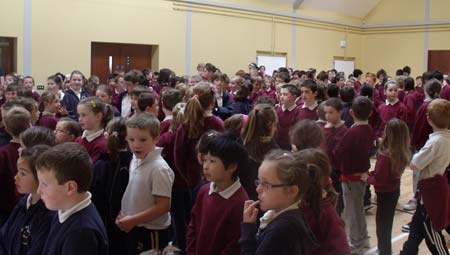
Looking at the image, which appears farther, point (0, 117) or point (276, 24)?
point (276, 24)

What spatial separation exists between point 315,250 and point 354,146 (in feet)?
7.61

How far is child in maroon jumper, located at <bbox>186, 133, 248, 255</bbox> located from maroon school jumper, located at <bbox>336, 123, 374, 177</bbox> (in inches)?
75.2

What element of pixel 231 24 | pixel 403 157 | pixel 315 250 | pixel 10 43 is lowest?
pixel 315 250

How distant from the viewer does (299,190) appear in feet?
7.55

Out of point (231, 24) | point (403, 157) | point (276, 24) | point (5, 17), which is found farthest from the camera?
point (276, 24)

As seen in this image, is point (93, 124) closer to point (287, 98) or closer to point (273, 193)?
point (273, 193)

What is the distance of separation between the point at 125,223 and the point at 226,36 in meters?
11.2

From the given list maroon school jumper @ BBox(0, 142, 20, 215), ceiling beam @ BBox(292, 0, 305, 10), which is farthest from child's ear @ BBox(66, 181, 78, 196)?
ceiling beam @ BBox(292, 0, 305, 10)

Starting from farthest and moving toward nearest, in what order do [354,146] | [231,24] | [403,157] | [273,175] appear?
1. [231,24]
2. [354,146]
3. [403,157]
4. [273,175]

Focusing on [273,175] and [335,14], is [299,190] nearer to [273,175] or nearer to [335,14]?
[273,175]

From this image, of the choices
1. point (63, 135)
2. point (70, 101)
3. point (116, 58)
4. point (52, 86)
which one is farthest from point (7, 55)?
point (63, 135)

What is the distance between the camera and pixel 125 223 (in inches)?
124

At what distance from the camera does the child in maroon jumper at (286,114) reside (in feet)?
18.6

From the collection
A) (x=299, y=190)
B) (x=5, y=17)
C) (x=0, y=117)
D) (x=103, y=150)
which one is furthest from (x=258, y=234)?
(x=5, y=17)
